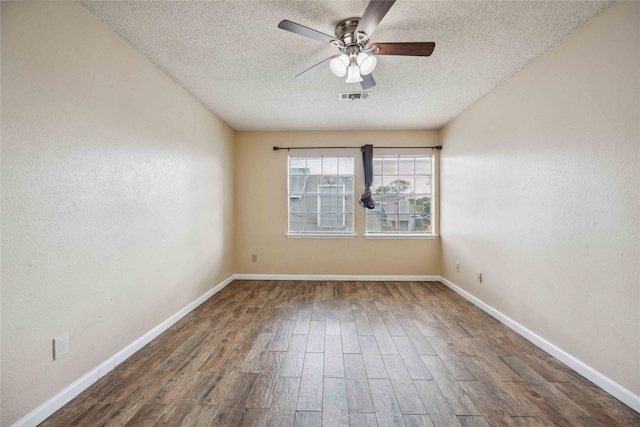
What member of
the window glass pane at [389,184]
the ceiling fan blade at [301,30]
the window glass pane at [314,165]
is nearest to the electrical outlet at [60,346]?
the ceiling fan blade at [301,30]

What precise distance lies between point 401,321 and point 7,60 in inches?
133

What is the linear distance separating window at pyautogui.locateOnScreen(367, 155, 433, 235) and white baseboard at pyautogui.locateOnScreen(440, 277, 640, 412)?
5.69 feet

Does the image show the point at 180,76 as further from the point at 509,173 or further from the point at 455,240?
the point at 455,240

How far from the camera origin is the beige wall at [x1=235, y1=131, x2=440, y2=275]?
14.8 ft

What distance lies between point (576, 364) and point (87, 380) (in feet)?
11.0

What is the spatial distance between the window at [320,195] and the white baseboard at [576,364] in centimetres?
238

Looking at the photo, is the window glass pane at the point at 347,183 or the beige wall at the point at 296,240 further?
the window glass pane at the point at 347,183

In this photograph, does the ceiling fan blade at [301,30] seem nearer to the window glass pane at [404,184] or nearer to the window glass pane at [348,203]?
the window glass pane at [348,203]

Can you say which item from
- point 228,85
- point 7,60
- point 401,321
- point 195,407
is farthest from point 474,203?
point 7,60

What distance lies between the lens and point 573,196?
2070mm

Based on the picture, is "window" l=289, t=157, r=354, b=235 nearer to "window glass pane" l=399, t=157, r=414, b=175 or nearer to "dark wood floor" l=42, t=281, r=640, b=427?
"window glass pane" l=399, t=157, r=414, b=175

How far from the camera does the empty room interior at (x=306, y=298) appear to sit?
1.55 m

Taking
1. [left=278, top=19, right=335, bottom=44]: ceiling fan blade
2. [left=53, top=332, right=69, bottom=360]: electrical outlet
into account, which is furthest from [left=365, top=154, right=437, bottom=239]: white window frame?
[left=53, top=332, right=69, bottom=360]: electrical outlet

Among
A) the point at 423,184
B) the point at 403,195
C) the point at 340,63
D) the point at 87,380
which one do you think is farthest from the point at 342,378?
the point at 423,184
